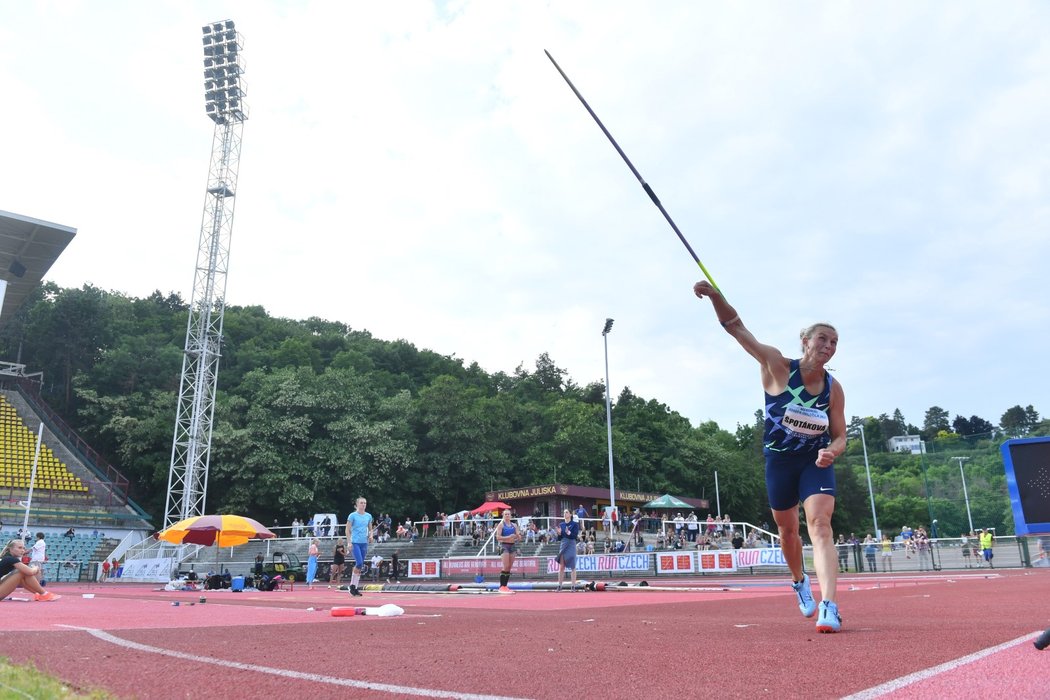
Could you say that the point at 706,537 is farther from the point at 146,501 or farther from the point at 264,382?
the point at 146,501

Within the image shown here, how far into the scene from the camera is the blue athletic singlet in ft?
13.8

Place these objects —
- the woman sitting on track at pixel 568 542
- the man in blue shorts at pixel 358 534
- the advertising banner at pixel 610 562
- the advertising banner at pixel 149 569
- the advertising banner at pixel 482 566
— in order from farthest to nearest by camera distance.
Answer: the advertising banner at pixel 149 569
the advertising banner at pixel 482 566
the advertising banner at pixel 610 562
the woman sitting on track at pixel 568 542
the man in blue shorts at pixel 358 534

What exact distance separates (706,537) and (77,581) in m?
23.5

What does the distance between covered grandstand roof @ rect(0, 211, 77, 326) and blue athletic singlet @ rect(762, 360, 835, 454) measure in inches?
1145

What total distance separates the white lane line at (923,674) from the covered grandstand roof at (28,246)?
30409 millimetres

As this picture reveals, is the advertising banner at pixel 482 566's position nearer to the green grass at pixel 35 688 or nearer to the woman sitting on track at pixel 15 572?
the woman sitting on track at pixel 15 572

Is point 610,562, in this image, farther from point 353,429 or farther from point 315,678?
point 353,429

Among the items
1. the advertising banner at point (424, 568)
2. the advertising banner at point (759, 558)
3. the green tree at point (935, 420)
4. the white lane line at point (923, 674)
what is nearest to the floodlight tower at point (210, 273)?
the advertising banner at point (424, 568)

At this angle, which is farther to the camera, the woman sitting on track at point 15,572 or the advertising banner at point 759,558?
the advertising banner at point 759,558

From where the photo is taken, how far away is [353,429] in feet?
135

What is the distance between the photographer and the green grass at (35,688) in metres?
2.32

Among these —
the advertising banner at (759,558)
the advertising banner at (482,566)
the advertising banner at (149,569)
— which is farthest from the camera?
the advertising banner at (149,569)

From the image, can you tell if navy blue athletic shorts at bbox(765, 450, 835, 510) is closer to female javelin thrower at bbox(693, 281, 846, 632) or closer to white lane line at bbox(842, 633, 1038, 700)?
female javelin thrower at bbox(693, 281, 846, 632)

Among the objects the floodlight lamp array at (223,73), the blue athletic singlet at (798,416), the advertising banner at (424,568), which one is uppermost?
the floodlight lamp array at (223,73)
